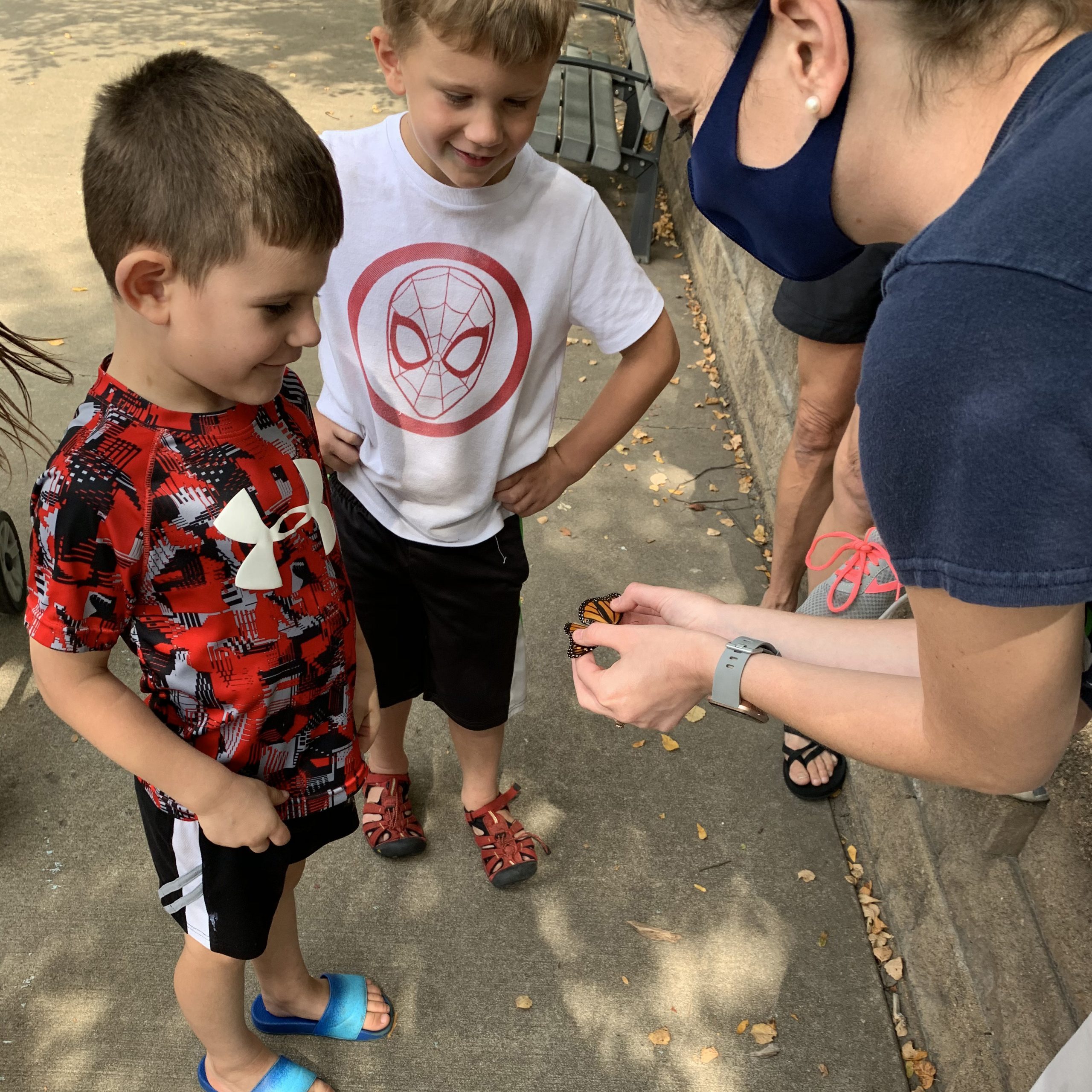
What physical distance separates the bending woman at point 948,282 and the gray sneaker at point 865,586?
3.50 feet

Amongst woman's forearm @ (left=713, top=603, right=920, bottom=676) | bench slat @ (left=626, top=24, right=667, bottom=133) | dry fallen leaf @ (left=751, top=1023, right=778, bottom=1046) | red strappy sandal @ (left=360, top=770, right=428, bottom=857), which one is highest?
woman's forearm @ (left=713, top=603, right=920, bottom=676)

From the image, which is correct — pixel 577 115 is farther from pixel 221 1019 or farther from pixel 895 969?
pixel 221 1019

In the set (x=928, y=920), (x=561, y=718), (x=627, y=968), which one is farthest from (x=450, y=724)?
(x=928, y=920)

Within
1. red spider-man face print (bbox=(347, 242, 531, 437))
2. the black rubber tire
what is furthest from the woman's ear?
the black rubber tire

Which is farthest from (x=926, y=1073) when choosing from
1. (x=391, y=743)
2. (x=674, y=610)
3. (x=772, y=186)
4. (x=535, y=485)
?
(x=772, y=186)

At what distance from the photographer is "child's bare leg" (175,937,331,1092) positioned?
1867 mm

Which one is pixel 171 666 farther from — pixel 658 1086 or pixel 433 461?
pixel 658 1086

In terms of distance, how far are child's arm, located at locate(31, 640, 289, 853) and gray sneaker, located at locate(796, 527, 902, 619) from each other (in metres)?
1.58

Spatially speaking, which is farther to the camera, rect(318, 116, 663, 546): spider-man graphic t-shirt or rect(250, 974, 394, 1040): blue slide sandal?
rect(250, 974, 394, 1040): blue slide sandal

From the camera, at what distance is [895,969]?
100.0 inches

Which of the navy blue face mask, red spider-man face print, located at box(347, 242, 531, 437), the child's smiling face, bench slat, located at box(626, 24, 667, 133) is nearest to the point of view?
the navy blue face mask

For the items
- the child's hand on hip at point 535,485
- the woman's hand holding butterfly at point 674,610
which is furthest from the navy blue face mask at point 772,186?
the child's hand on hip at point 535,485

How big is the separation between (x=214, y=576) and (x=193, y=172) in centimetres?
58

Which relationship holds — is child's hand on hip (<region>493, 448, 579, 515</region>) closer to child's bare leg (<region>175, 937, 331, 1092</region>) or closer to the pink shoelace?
the pink shoelace
